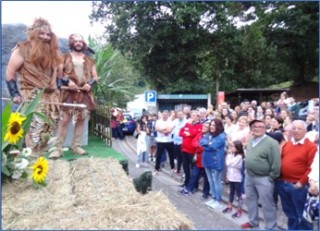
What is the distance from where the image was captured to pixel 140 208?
1.70m

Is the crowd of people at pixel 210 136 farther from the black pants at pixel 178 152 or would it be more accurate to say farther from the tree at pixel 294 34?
the tree at pixel 294 34

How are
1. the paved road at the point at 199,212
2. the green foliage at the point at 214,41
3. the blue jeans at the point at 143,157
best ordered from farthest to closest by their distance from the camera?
the green foliage at the point at 214,41
the blue jeans at the point at 143,157
the paved road at the point at 199,212

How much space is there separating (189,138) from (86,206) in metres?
6.18

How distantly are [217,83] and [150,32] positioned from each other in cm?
560

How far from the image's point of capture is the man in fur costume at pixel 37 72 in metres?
3.13

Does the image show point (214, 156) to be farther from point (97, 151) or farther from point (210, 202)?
point (97, 151)

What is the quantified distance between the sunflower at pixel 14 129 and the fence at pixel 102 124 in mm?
2812

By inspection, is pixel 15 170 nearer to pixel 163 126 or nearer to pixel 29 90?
pixel 29 90

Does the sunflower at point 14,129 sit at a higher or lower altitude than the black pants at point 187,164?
higher

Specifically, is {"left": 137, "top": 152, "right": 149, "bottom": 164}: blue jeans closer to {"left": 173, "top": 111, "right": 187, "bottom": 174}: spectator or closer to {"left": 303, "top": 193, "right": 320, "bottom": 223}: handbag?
{"left": 173, "top": 111, "right": 187, "bottom": 174}: spectator

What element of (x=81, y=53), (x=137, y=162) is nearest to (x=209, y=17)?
(x=137, y=162)

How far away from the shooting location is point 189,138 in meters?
7.91

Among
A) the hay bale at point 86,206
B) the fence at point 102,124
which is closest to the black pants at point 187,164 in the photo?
the fence at point 102,124

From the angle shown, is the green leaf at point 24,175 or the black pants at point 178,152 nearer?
the green leaf at point 24,175
